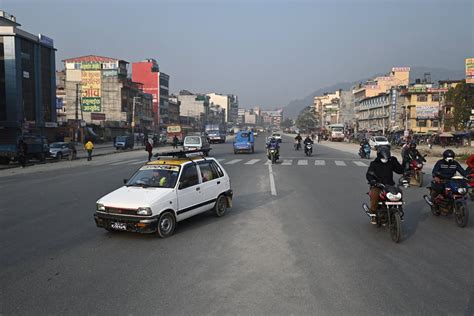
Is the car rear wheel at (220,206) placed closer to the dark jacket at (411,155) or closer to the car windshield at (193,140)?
the dark jacket at (411,155)

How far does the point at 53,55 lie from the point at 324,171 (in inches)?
1921

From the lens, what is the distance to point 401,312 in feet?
14.5

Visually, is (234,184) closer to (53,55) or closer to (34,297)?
(34,297)

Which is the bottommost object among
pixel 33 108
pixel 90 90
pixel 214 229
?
pixel 214 229

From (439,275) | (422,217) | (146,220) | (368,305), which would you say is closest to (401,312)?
(368,305)

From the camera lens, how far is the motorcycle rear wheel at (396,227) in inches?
279

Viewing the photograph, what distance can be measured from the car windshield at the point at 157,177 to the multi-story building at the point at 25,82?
134 ft

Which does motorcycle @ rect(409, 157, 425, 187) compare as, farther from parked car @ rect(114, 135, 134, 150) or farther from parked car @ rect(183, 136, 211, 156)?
parked car @ rect(114, 135, 134, 150)

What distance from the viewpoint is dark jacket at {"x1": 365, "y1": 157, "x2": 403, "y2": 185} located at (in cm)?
773

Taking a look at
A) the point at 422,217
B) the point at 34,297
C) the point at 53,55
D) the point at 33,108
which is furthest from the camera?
the point at 53,55

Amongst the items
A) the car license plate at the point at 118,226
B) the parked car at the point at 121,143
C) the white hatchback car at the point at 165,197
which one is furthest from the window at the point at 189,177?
the parked car at the point at 121,143

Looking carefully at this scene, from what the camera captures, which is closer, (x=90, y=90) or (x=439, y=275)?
(x=439, y=275)

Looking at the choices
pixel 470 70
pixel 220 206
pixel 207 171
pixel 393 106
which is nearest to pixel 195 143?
pixel 220 206

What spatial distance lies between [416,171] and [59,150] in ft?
85.1
